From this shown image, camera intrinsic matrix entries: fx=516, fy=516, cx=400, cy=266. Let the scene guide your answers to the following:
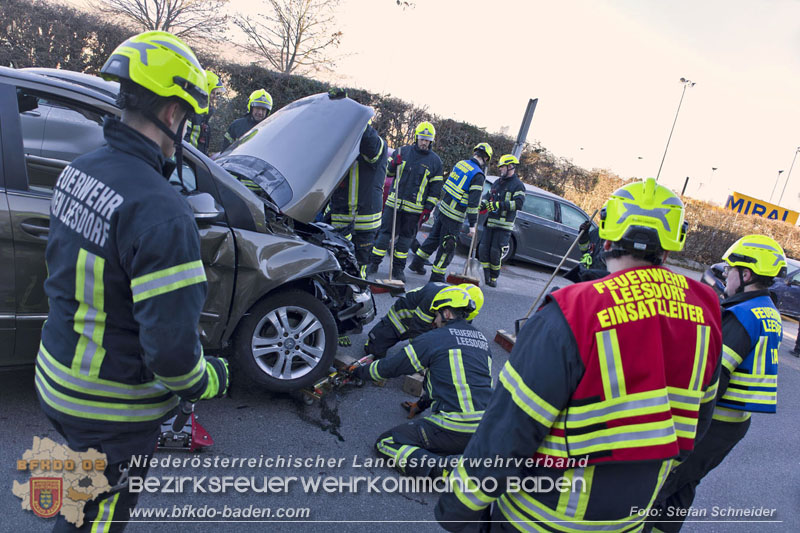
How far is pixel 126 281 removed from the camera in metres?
1.58

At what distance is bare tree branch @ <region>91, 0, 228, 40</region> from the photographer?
16.9 meters

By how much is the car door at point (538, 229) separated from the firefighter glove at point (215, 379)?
888cm

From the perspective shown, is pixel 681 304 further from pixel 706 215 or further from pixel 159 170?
pixel 706 215

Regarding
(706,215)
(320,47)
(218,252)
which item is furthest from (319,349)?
(706,215)

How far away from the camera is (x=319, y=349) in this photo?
375cm

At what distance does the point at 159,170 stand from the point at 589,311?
4.62 ft

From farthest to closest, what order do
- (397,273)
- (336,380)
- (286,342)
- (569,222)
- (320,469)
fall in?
(569,222) → (397,273) → (336,380) → (286,342) → (320,469)

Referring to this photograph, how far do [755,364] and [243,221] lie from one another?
3.06m

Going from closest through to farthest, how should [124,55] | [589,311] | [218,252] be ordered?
[589,311], [124,55], [218,252]

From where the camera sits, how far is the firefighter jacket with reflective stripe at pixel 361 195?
5598 millimetres

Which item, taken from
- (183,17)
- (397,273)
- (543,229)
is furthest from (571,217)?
(183,17)

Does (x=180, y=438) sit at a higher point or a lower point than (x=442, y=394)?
lower

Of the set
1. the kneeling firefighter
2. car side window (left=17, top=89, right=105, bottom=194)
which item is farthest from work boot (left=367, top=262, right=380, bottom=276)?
car side window (left=17, top=89, right=105, bottom=194)

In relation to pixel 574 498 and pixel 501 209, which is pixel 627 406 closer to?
pixel 574 498
